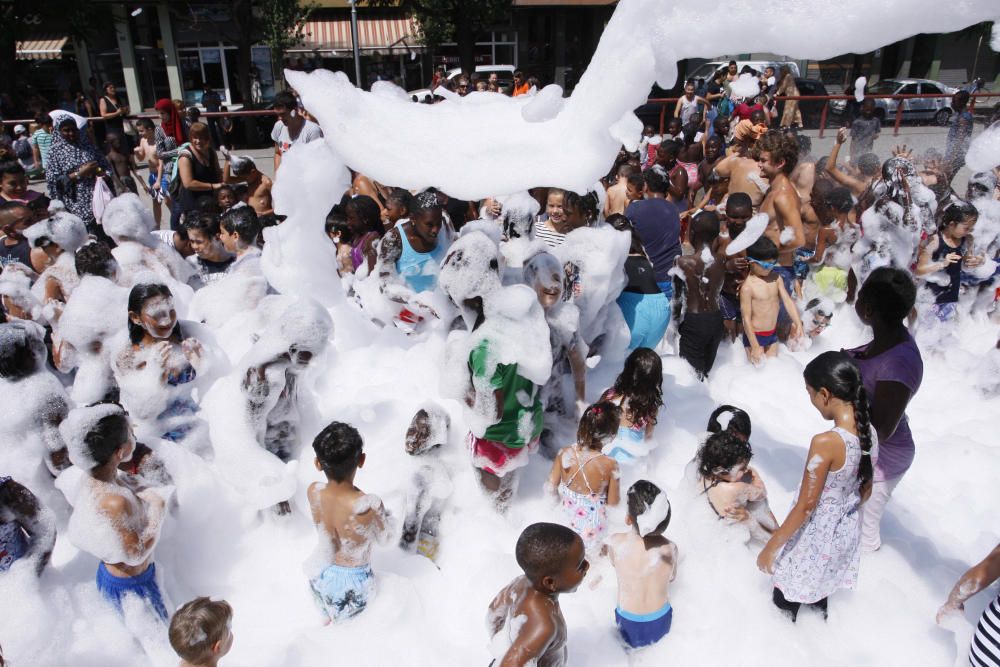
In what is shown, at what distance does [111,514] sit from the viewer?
2361mm

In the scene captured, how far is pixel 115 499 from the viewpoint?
2.38 meters

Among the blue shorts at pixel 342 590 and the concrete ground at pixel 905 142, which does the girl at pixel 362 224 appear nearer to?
the blue shorts at pixel 342 590

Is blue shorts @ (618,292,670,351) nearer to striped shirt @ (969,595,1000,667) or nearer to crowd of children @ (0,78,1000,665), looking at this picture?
crowd of children @ (0,78,1000,665)

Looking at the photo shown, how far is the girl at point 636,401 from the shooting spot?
3.25 m

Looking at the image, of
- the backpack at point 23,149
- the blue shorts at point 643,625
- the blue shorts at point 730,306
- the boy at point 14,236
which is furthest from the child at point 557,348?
the backpack at point 23,149

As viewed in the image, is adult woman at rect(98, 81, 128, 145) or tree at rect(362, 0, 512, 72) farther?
tree at rect(362, 0, 512, 72)

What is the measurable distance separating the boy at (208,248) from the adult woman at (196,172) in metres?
1.45

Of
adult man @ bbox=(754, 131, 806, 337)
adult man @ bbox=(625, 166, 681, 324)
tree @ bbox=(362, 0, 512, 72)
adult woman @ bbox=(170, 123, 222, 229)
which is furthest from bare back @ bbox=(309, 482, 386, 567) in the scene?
tree @ bbox=(362, 0, 512, 72)

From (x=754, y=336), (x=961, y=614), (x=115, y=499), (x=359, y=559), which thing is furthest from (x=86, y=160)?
(x=961, y=614)

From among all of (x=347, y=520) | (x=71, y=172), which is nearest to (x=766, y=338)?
(x=347, y=520)

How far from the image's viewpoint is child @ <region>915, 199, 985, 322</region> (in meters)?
4.65

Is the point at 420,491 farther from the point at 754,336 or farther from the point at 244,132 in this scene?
the point at 244,132

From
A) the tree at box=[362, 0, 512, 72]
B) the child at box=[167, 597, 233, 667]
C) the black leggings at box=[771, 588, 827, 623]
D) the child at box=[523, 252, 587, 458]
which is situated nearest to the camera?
the child at box=[167, 597, 233, 667]

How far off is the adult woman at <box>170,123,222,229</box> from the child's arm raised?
18.2 feet
